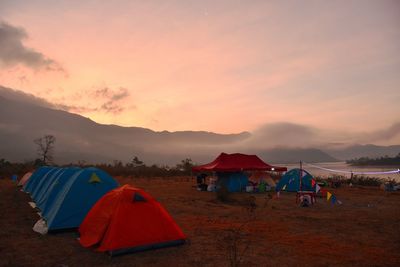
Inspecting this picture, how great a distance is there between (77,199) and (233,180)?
12692 mm

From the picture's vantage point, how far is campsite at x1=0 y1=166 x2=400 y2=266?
6512mm

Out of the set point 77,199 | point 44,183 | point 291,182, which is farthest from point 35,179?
point 291,182

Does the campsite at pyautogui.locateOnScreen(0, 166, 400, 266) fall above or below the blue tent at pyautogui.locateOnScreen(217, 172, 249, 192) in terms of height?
below

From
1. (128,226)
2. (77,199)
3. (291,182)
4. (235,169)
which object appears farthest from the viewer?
(291,182)

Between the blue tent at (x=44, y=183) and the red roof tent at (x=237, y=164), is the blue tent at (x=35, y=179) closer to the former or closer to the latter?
the blue tent at (x=44, y=183)

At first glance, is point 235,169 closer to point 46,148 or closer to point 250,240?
point 250,240

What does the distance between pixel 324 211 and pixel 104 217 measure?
918 cm

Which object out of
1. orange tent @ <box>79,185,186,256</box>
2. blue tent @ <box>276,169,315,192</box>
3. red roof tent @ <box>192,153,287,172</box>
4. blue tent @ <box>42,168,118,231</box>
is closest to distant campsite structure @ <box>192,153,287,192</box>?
red roof tent @ <box>192,153,287,172</box>

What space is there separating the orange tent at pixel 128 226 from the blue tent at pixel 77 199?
1.15 meters

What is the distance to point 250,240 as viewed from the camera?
806 cm

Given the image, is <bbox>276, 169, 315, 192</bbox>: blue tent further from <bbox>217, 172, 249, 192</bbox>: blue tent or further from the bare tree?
the bare tree

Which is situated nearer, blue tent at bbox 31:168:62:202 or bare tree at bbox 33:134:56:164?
blue tent at bbox 31:168:62:202

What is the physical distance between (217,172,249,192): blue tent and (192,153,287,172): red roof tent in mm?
777

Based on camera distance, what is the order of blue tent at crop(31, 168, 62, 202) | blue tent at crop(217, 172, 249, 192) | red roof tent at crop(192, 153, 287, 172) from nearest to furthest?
blue tent at crop(31, 168, 62, 202) → red roof tent at crop(192, 153, 287, 172) → blue tent at crop(217, 172, 249, 192)
